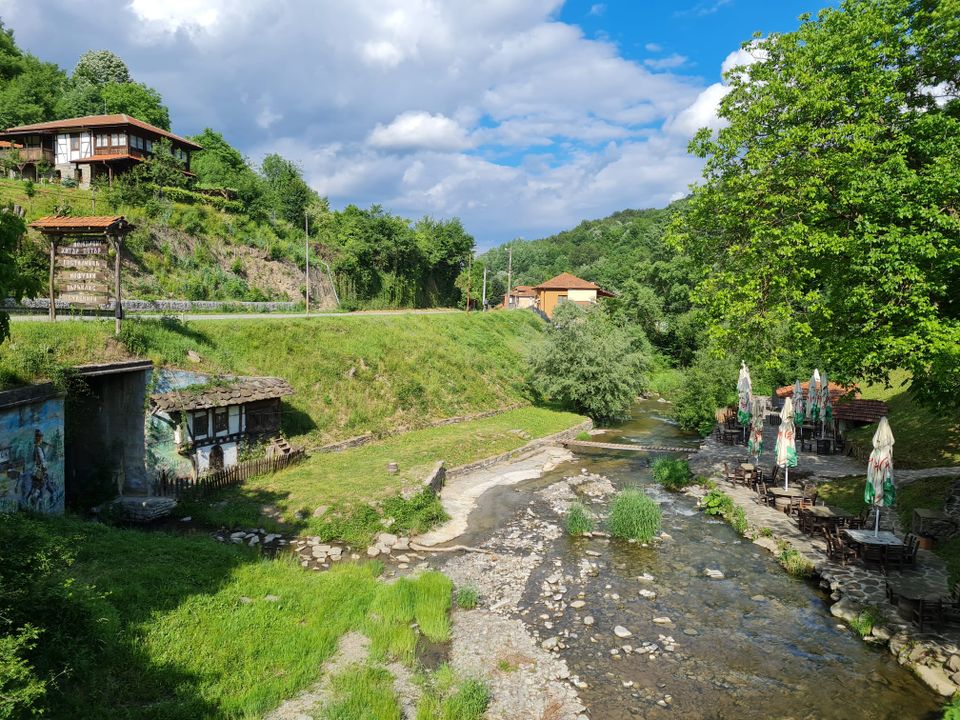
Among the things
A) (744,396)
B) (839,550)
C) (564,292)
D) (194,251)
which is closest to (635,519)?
(839,550)

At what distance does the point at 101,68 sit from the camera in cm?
7138

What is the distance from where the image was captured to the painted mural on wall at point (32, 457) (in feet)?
43.7

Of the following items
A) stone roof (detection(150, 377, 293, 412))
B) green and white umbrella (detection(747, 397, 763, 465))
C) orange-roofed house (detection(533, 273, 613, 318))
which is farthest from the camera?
orange-roofed house (detection(533, 273, 613, 318))

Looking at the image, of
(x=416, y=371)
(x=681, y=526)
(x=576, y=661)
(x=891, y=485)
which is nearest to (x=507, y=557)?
(x=576, y=661)

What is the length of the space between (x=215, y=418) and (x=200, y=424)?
2.07 feet

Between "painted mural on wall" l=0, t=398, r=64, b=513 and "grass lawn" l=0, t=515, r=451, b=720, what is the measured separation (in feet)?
3.04

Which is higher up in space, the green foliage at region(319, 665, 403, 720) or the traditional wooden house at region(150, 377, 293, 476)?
the traditional wooden house at region(150, 377, 293, 476)

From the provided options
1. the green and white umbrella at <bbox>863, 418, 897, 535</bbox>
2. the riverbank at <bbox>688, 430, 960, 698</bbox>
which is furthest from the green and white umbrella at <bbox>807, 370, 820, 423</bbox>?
the green and white umbrella at <bbox>863, 418, 897, 535</bbox>

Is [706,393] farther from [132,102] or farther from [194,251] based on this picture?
[132,102]

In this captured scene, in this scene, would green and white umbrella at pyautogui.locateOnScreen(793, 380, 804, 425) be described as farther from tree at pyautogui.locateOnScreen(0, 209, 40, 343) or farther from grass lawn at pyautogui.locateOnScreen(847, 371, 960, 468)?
tree at pyautogui.locateOnScreen(0, 209, 40, 343)

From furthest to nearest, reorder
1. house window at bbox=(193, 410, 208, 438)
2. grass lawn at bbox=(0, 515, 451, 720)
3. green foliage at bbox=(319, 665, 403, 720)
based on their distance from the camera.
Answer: house window at bbox=(193, 410, 208, 438), green foliage at bbox=(319, 665, 403, 720), grass lawn at bbox=(0, 515, 451, 720)

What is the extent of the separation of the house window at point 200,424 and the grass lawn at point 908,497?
22588 mm

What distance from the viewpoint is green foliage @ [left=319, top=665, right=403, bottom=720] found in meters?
9.40

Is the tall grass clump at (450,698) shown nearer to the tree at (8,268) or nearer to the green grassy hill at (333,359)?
the tree at (8,268)
